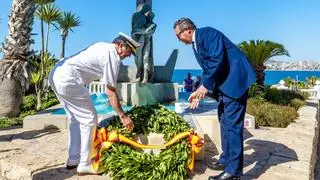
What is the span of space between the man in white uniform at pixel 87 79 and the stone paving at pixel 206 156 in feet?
1.33

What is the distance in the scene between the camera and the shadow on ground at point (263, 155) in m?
4.09

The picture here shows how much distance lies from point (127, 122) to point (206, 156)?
4.67 ft

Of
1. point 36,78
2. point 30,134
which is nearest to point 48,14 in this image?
point 36,78

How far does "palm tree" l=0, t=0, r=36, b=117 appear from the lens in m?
8.89

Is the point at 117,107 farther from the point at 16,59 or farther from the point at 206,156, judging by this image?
the point at 16,59

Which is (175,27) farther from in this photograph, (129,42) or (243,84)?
(243,84)

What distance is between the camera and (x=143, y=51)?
399 inches

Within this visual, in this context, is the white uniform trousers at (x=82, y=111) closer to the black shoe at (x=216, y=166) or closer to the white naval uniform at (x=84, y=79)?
the white naval uniform at (x=84, y=79)

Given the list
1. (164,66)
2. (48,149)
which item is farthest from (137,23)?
(48,149)

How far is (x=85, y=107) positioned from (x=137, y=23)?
6348 millimetres

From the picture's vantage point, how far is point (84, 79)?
371cm

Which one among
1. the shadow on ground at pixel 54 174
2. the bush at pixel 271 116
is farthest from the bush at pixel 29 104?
the shadow on ground at pixel 54 174

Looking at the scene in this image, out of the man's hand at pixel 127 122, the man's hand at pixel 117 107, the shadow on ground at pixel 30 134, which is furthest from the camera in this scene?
the shadow on ground at pixel 30 134

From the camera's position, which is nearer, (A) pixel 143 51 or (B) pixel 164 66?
(A) pixel 143 51
